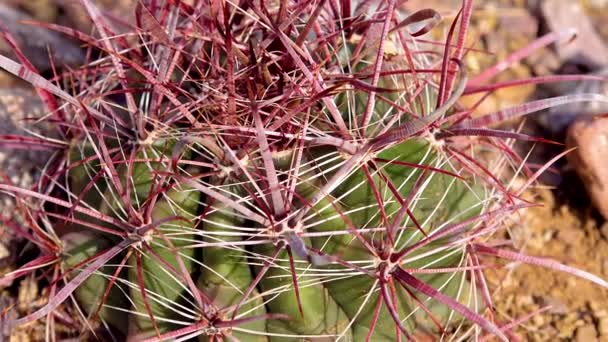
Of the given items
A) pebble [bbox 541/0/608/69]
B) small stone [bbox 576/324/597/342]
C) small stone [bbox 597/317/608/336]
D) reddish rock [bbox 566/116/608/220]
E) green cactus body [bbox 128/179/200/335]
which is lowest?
small stone [bbox 576/324/597/342]

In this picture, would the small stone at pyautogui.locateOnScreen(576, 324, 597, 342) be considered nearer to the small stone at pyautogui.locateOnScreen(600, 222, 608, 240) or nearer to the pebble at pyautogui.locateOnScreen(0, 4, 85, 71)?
the small stone at pyautogui.locateOnScreen(600, 222, 608, 240)

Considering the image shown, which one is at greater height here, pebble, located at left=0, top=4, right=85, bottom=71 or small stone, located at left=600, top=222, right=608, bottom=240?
pebble, located at left=0, top=4, right=85, bottom=71

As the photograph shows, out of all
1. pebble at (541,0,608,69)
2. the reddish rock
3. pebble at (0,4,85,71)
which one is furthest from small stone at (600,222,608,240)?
pebble at (0,4,85,71)

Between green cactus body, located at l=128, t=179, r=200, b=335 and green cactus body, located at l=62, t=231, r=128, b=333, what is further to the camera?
green cactus body, located at l=62, t=231, r=128, b=333

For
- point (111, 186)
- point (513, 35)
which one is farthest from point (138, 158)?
point (513, 35)

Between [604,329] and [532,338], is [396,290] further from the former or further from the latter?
[604,329]

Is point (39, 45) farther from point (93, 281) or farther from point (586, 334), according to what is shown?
point (586, 334)
